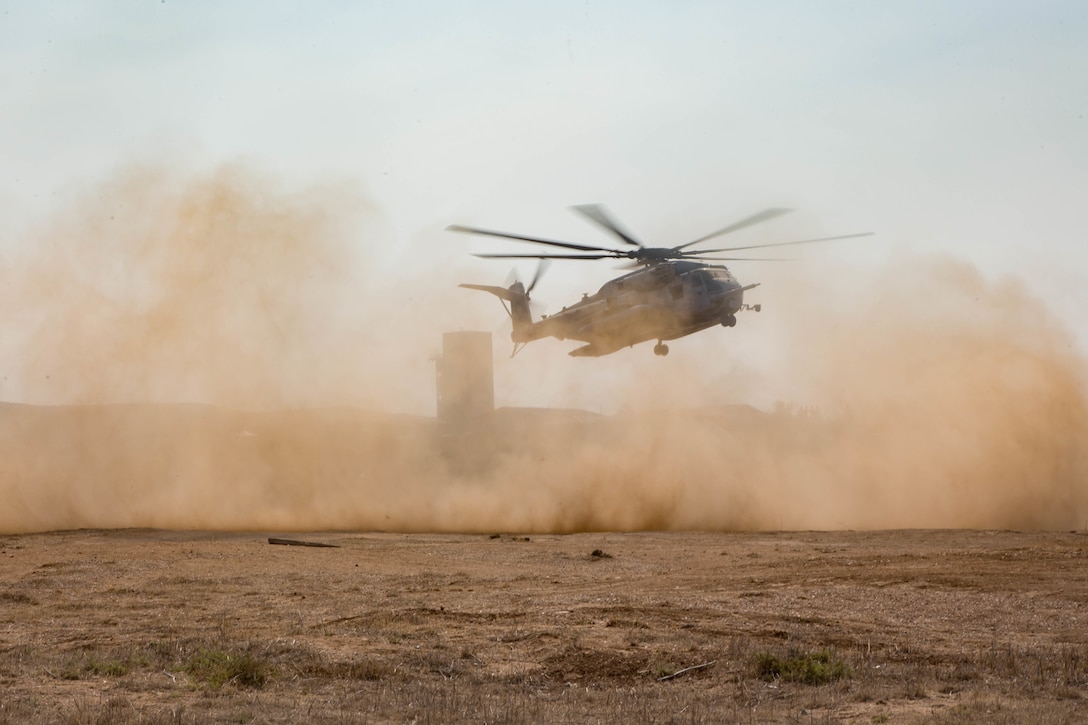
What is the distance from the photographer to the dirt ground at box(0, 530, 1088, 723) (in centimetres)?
1205

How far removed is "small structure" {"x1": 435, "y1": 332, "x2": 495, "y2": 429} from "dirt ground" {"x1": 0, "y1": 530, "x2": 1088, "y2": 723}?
27352 mm

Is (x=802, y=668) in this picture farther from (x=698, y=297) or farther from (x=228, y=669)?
(x=698, y=297)

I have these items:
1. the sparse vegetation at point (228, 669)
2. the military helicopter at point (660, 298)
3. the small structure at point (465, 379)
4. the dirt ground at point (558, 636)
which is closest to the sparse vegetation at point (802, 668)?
the dirt ground at point (558, 636)

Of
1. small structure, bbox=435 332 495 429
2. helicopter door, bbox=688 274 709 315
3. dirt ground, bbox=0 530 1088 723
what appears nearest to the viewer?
dirt ground, bbox=0 530 1088 723

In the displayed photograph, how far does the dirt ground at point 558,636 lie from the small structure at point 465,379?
27.4 meters

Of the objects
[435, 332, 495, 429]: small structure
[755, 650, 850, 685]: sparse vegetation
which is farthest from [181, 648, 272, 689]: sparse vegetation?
[435, 332, 495, 429]: small structure

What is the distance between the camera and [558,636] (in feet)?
51.2

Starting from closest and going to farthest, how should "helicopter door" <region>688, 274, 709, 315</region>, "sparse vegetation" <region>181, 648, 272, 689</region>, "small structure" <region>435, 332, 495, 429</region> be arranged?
"sparse vegetation" <region>181, 648, 272, 689</region> → "helicopter door" <region>688, 274, 709, 315</region> → "small structure" <region>435, 332, 495, 429</region>

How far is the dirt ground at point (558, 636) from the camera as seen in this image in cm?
1205

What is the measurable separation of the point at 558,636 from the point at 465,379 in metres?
46.9

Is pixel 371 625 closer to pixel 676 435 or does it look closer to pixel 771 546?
pixel 771 546

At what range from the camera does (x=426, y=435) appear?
55.6 m

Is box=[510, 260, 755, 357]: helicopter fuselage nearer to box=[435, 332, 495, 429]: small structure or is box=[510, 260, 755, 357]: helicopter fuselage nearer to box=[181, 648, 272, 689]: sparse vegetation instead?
box=[435, 332, 495, 429]: small structure

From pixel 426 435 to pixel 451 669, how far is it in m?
41.8
